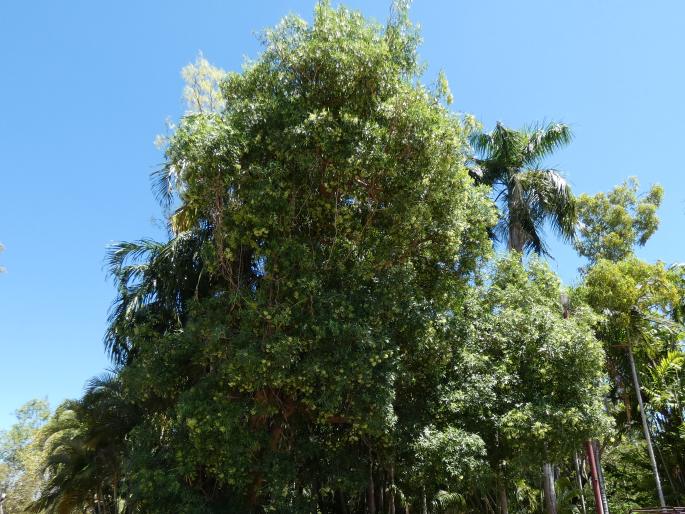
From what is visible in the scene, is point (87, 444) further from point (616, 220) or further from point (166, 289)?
point (616, 220)

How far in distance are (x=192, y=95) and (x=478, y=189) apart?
10202 mm

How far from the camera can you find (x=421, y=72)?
10453mm

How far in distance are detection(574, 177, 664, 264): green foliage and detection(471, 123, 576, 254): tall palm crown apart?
501cm

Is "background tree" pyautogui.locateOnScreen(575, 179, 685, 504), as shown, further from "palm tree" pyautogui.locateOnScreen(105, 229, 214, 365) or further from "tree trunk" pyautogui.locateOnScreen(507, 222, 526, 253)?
"palm tree" pyautogui.locateOnScreen(105, 229, 214, 365)

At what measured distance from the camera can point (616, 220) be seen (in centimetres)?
1980

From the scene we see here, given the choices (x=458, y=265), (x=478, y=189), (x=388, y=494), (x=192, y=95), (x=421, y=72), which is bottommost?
(x=388, y=494)

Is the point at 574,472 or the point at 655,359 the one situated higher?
the point at 655,359

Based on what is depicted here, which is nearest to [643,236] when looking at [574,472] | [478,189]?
[574,472]

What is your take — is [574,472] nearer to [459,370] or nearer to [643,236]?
[643,236]

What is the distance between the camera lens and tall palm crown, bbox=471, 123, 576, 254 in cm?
1516

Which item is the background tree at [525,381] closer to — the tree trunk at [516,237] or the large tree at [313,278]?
the large tree at [313,278]

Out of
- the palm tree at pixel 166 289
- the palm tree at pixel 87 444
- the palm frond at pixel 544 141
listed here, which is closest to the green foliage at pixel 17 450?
the palm tree at pixel 87 444

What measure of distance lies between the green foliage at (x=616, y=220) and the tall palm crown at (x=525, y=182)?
16.4 feet

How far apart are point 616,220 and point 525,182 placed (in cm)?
664
